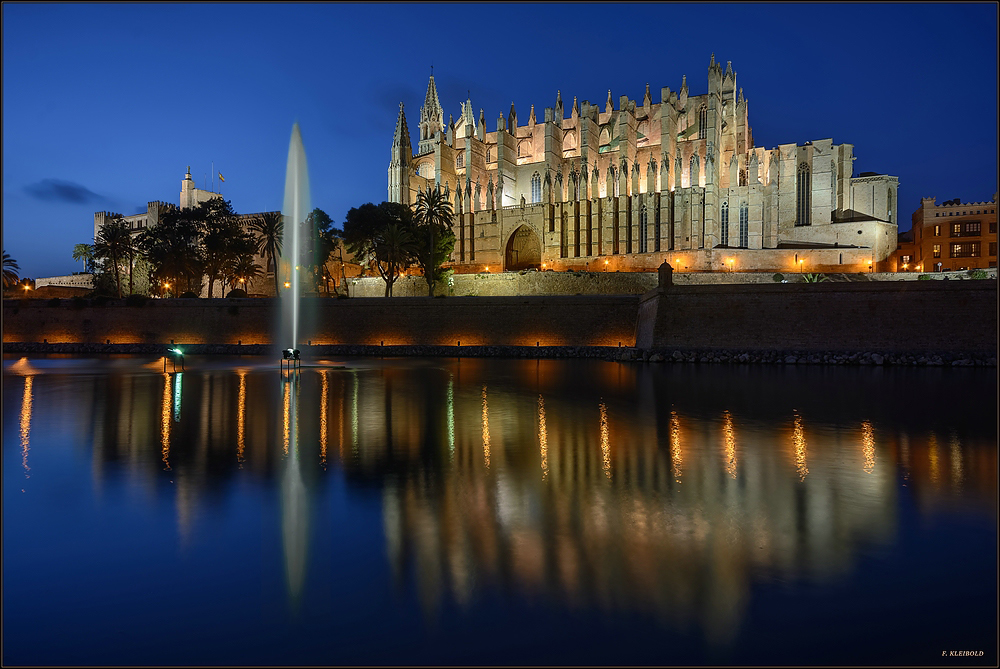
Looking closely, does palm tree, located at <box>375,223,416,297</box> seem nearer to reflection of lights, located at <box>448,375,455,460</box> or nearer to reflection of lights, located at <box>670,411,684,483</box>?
reflection of lights, located at <box>448,375,455,460</box>

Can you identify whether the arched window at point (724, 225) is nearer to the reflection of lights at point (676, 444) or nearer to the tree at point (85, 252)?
the reflection of lights at point (676, 444)

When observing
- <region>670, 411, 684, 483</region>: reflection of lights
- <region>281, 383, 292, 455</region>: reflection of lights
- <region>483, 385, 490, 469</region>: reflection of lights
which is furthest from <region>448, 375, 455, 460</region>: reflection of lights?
<region>670, 411, 684, 483</region>: reflection of lights

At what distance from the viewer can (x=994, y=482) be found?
280 inches

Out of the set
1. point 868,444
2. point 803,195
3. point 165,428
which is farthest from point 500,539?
point 803,195

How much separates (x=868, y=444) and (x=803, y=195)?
46.9m

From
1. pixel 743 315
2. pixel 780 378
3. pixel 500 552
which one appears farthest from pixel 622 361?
pixel 500 552

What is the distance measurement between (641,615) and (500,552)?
139cm

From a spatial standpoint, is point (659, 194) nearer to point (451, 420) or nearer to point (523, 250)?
point (523, 250)

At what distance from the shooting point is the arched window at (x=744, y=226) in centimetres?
4572

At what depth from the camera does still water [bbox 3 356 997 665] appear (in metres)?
3.62

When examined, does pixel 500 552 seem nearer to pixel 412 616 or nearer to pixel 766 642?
pixel 412 616

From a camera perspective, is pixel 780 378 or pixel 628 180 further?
pixel 628 180

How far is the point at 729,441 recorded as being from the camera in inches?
372

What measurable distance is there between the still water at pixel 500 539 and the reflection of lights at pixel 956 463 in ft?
0.23
